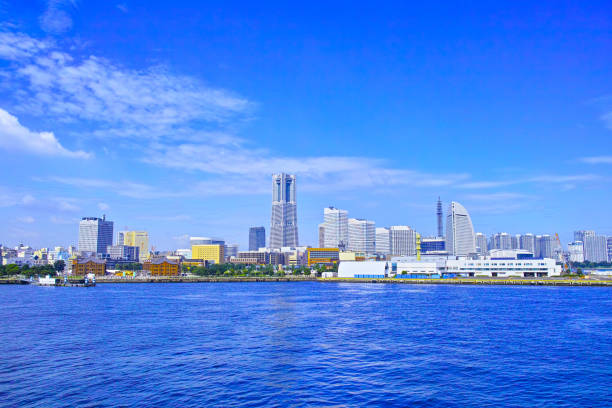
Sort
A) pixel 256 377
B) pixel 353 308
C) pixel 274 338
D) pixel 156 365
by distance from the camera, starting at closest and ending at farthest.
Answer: pixel 256 377
pixel 156 365
pixel 274 338
pixel 353 308

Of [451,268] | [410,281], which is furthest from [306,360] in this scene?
[451,268]

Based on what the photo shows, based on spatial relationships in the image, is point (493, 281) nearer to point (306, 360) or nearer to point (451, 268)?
point (451, 268)

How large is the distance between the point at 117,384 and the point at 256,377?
23.7 ft

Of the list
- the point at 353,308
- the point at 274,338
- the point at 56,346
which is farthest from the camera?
the point at 353,308

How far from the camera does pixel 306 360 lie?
30188 millimetres

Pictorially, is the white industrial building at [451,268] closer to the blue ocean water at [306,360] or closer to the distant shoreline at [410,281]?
the distant shoreline at [410,281]

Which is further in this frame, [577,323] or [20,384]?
[577,323]

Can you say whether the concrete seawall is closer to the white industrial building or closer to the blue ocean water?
the white industrial building

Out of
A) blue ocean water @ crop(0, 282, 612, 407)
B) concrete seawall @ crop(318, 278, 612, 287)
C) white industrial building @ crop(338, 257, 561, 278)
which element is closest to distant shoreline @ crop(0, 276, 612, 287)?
concrete seawall @ crop(318, 278, 612, 287)

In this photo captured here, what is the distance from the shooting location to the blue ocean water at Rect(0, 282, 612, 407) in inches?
895

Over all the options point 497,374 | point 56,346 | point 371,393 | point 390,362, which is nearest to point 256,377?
point 371,393

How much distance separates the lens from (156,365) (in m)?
28.5

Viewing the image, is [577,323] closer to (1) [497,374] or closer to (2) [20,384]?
(1) [497,374]

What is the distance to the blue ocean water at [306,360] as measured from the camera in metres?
22.7
